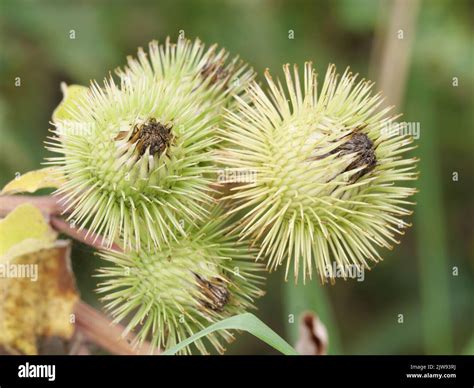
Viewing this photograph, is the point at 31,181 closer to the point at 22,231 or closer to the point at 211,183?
the point at 22,231

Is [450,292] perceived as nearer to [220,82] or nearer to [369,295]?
[369,295]

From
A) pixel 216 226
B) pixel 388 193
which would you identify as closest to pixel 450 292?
pixel 388 193

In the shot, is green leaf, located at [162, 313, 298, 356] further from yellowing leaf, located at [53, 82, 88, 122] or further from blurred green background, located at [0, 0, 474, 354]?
blurred green background, located at [0, 0, 474, 354]

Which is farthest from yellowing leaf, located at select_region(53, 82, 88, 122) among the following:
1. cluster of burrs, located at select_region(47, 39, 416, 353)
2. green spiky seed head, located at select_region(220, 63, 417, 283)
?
green spiky seed head, located at select_region(220, 63, 417, 283)

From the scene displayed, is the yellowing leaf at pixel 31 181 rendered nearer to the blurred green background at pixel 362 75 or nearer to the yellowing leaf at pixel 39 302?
the yellowing leaf at pixel 39 302

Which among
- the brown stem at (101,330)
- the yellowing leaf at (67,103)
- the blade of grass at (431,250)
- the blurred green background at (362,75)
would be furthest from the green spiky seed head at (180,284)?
the blade of grass at (431,250)
